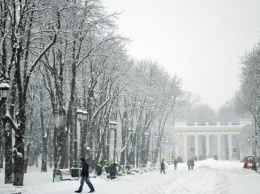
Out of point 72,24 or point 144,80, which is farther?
point 144,80

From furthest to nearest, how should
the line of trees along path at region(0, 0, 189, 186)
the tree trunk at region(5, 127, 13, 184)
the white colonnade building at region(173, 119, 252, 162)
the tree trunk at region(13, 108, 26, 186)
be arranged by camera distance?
the white colonnade building at region(173, 119, 252, 162)
the tree trunk at region(5, 127, 13, 184)
the line of trees along path at region(0, 0, 189, 186)
the tree trunk at region(13, 108, 26, 186)

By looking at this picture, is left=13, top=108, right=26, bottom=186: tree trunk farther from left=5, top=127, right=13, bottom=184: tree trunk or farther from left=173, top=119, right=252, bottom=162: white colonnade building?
left=173, top=119, right=252, bottom=162: white colonnade building

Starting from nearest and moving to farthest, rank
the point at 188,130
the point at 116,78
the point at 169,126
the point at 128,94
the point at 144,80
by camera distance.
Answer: the point at 116,78
the point at 128,94
the point at 144,80
the point at 169,126
the point at 188,130

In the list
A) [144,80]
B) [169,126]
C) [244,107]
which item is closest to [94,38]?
[144,80]

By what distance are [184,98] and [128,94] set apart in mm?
18053

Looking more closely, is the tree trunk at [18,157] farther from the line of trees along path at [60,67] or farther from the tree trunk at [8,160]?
the tree trunk at [8,160]

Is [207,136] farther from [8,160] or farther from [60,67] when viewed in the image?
[8,160]

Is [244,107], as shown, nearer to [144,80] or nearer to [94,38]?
[144,80]

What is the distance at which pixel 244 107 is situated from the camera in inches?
1722

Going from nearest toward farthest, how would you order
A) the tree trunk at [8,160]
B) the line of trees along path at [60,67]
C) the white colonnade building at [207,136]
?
the line of trees along path at [60,67] → the tree trunk at [8,160] → the white colonnade building at [207,136]

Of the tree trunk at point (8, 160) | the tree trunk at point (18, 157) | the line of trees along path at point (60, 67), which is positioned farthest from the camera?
the tree trunk at point (8, 160)

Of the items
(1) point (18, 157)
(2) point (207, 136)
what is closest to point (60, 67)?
(1) point (18, 157)

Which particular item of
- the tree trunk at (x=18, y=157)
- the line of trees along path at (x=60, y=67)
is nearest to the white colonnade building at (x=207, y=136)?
the line of trees along path at (x=60, y=67)

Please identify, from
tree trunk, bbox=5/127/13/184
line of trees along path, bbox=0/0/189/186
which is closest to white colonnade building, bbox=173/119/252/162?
line of trees along path, bbox=0/0/189/186
